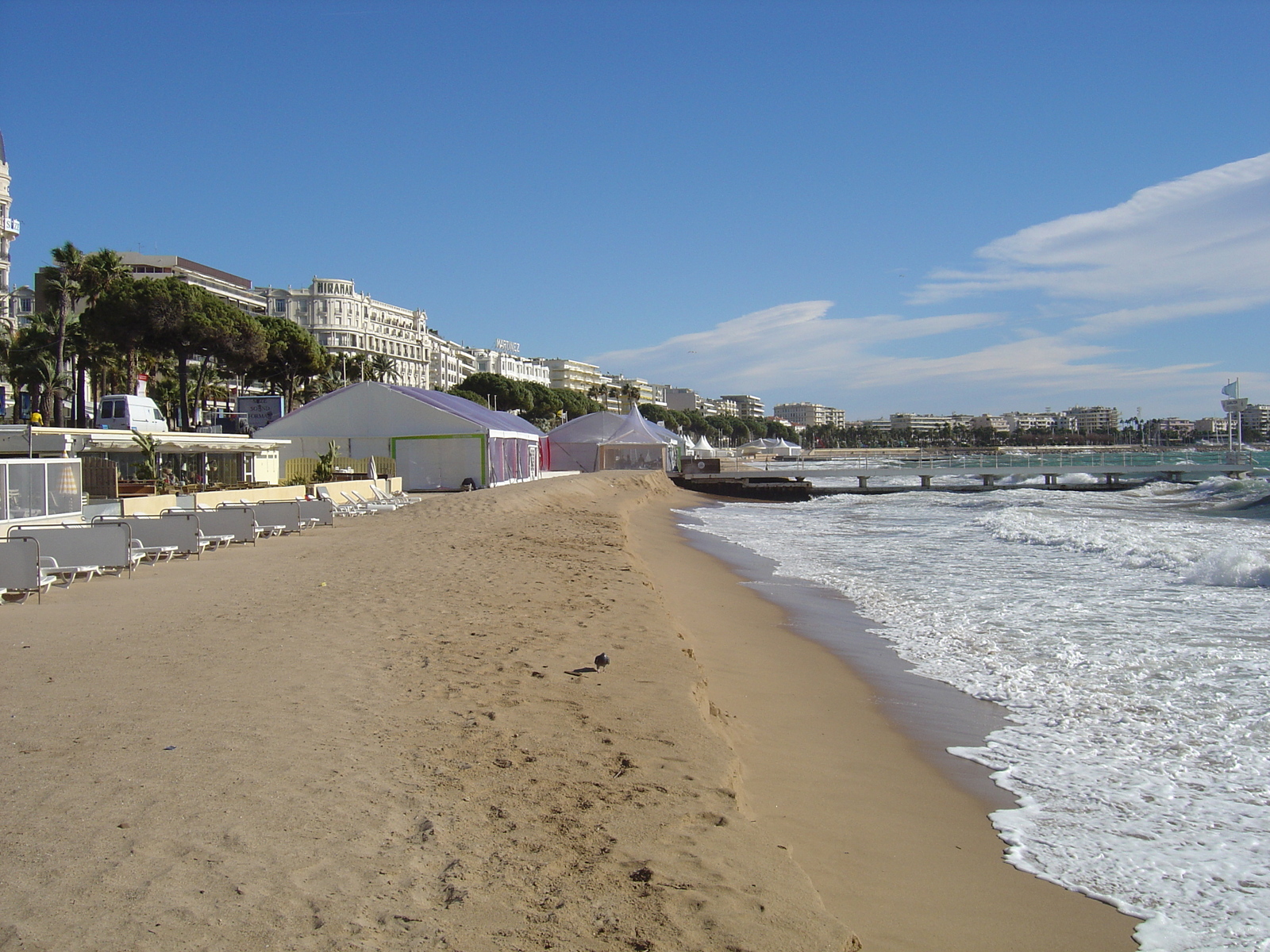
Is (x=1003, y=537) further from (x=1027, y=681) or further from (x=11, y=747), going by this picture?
(x=11, y=747)

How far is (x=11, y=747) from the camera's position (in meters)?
3.88

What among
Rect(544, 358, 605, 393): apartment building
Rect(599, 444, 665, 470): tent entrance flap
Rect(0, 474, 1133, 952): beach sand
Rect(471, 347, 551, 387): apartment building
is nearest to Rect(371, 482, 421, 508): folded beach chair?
Rect(0, 474, 1133, 952): beach sand

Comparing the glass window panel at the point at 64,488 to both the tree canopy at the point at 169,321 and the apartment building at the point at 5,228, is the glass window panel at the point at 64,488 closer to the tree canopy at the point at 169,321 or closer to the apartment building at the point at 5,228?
the tree canopy at the point at 169,321

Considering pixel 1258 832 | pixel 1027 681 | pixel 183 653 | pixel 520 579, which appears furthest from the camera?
pixel 520 579

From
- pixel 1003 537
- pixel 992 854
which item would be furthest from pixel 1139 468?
pixel 992 854

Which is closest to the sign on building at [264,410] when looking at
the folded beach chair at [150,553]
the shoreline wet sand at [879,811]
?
the folded beach chair at [150,553]

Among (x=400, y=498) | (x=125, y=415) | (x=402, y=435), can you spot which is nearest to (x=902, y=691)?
(x=400, y=498)

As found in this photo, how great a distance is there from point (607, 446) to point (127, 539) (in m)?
39.4

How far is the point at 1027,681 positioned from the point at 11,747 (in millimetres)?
6770

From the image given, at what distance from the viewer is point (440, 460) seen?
95.6 feet

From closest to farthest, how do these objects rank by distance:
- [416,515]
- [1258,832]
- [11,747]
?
[11,747] → [1258,832] → [416,515]

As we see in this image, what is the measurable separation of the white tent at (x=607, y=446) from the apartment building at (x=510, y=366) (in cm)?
7995

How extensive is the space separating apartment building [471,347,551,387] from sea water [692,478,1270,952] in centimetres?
11723

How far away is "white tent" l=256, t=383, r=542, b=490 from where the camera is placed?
28.9m
